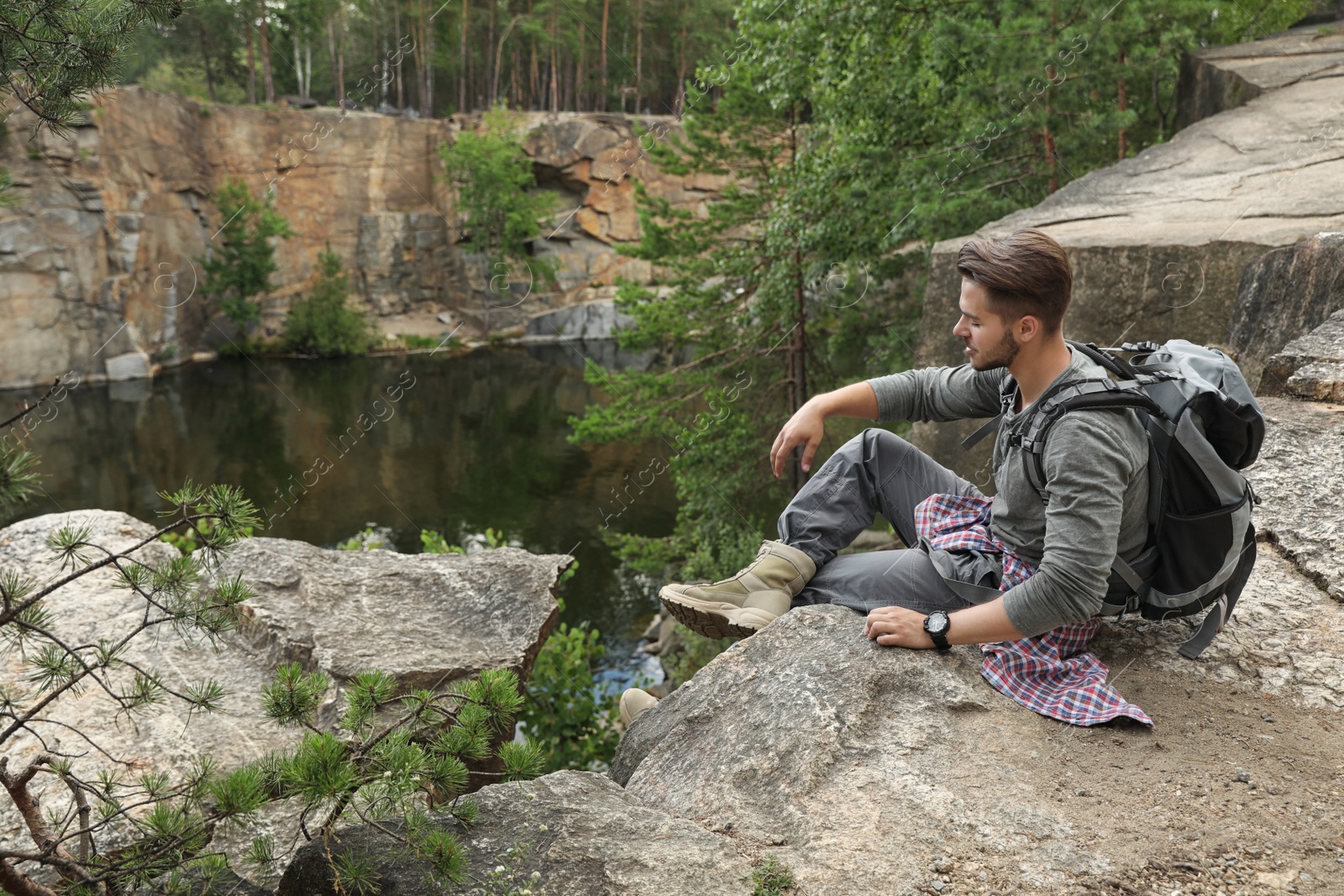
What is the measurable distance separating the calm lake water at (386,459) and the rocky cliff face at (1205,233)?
6.21 m

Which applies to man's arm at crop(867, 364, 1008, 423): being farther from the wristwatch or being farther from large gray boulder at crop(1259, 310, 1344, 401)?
large gray boulder at crop(1259, 310, 1344, 401)

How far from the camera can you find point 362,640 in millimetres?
3965

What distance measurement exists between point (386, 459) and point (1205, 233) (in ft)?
51.2

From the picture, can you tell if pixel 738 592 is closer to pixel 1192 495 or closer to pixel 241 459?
pixel 1192 495

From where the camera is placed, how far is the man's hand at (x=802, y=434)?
9.57 ft

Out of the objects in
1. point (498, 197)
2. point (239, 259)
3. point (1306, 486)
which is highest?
point (498, 197)

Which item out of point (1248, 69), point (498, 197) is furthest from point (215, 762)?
point (498, 197)

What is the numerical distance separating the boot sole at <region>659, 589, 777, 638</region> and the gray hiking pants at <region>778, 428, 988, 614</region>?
18cm

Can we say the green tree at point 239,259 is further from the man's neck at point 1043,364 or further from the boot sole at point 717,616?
the man's neck at point 1043,364

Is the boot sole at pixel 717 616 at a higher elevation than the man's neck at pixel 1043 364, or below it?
below

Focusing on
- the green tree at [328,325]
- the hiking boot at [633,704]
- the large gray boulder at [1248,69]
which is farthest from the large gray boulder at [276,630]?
the green tree at [328,325]

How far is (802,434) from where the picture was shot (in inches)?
117

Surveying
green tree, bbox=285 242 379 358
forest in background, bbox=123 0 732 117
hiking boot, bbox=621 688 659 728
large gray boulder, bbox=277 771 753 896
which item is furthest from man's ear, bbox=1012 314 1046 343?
green tree, bbox=285 242 379 358

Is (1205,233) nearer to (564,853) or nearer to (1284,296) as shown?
(1284,296)
